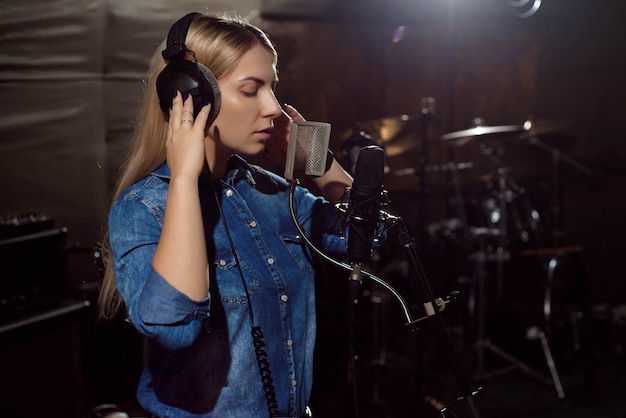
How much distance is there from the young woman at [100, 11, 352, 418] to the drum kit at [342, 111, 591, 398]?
226 centimetres

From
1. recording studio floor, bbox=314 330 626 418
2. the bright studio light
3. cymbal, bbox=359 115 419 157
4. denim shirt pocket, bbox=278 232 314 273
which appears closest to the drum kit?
cymbal, bbox=359 115 419 157

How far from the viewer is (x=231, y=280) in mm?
1418

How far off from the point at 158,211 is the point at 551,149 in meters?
4.34

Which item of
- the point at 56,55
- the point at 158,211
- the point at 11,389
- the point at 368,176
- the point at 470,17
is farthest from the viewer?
the point at 470,17

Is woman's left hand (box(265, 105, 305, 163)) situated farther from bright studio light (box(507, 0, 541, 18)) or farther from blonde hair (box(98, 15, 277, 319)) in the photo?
bright studio light (box(507, 0, 541, 18))

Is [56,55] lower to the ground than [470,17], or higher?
lower

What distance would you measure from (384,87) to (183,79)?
3996mm

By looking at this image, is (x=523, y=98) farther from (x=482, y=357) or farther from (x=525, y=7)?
(x=482, y=357)

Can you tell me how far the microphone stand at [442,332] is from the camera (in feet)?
4.13

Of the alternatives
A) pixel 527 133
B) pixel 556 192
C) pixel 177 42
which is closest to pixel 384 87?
pixel 527 133

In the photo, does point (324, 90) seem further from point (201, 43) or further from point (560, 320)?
point (201, 43)

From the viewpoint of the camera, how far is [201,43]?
1448 mm

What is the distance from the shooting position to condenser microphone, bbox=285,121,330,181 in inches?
51.5

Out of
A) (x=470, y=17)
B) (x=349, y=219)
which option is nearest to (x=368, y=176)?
(x=349, y=219)
